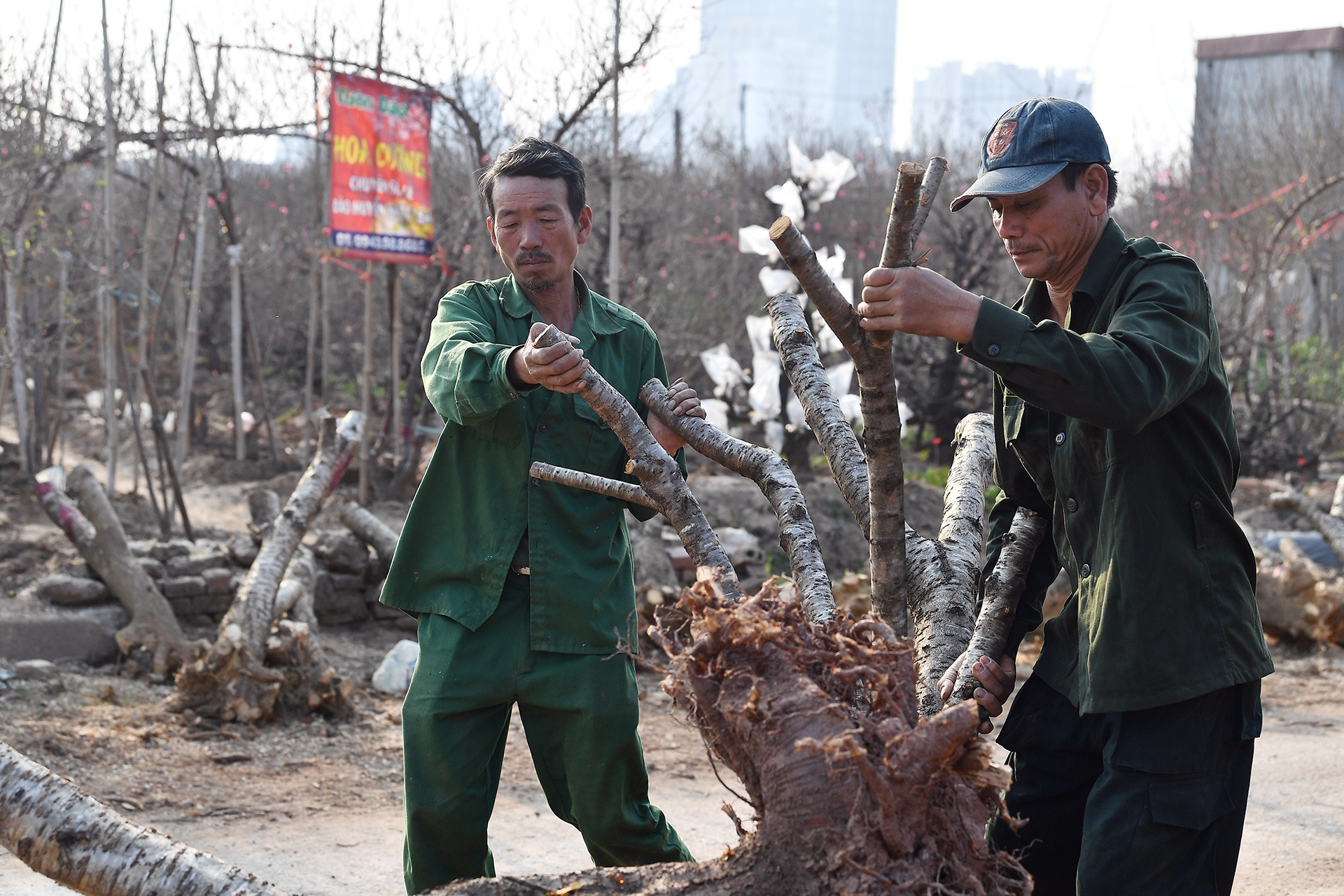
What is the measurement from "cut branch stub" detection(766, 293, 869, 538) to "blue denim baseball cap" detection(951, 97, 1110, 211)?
435 millimetres

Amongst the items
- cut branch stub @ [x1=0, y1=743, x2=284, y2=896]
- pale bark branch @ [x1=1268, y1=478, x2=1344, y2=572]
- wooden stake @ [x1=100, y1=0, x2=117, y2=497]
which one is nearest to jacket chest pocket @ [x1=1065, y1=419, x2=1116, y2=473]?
cut branch stub @ [x1=0, y1=743, x2=284, y2=896]

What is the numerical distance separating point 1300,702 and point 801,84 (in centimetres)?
7036

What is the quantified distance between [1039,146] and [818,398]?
1.98 feet

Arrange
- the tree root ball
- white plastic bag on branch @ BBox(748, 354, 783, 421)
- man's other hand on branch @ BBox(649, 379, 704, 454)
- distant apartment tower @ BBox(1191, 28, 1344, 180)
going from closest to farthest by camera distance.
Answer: the tree root ball, man's other hand on branch @ BBox(649, 379, 704, 454), white plastic bag on branch @ BBox(748, 354, 783, 421), distant apartment tower @ BBox(1191, 28, 1344, 180)

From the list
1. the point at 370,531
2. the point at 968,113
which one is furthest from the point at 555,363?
the point at 968,113

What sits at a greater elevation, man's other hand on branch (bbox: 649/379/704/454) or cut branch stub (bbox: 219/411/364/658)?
man's other hand on branch (bbox: 649/379/704/454)

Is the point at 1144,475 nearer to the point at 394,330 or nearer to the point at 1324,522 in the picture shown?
the point at 1324,522

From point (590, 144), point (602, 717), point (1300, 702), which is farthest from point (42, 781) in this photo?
point (590, 144)

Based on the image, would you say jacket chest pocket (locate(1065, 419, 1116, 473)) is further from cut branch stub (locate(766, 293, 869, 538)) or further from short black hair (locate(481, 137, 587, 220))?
short black hair (locate(481, 137, 587, 220))

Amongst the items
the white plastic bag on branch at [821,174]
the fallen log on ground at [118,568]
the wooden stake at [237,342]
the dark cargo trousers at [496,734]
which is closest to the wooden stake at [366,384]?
the wooden stake at [237,342]

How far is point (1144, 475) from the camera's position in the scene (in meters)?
1.79

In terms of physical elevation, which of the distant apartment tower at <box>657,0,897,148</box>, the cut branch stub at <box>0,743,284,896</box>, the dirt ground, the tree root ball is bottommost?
the dirt ground

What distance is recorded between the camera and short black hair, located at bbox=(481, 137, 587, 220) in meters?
2.39

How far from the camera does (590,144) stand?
9.57 m
